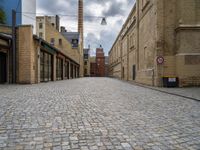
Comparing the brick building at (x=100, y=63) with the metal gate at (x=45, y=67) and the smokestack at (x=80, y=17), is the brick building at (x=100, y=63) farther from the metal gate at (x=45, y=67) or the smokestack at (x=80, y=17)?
the metal gate at (x=45, y=67)

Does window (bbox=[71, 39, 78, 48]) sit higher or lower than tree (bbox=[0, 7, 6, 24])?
higher

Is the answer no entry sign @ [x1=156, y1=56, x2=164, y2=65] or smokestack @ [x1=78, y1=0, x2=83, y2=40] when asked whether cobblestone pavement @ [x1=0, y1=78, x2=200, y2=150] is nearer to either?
no entry sign @ [x1=156, y1=56, x2=164, y2=65]

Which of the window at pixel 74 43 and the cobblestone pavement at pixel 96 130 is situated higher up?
the window at pixel 74 43

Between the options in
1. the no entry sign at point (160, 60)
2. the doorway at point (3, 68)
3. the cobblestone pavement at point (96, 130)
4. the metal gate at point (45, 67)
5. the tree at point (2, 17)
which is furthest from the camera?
the tree at point (2, 17)

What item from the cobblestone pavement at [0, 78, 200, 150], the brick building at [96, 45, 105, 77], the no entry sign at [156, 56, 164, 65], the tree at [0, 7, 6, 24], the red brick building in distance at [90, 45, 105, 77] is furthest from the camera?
the brick building at [96, 45, 105, 77]

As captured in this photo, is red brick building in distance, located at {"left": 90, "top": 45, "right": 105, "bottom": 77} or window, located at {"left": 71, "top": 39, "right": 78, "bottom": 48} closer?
window, located at {"left": 71, "top": 39, "right": 78, "bottom": 48}

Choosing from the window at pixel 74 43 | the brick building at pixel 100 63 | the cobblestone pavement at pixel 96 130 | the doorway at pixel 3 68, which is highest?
the window at pixel 74 43

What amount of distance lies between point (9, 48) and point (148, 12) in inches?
519

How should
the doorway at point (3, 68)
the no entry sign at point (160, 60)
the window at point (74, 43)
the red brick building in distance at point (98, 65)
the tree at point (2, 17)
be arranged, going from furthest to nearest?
the red brick building in distance at point (98, 65) → the window at point (74, 43) → the tree at point (2, 17) → the doorway at point (3, 68) → the no entry sign at point (160, 60)

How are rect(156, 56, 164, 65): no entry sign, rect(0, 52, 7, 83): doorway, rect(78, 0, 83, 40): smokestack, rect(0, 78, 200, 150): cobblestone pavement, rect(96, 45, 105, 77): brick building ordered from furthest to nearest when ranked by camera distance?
rect(96, 45, 105, 77): brick building → rect(78, 0, 83, 40): smokestack → rect(0, 52, 7, 83): doorway → rect(156, 56, 164, 65): no entry sign → rect(0, 78, 200, 150): cobblestone pavement

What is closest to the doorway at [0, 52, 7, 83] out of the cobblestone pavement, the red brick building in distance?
the cobblestone pavement

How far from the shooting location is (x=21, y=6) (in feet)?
84.4

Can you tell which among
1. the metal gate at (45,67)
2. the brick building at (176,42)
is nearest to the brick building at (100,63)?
the metal gate at (45,67)

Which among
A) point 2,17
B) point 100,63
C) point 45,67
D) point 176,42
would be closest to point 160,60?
point 176,42
